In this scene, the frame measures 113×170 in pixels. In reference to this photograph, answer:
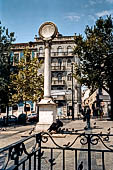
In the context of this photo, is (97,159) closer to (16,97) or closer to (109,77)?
(16,97)

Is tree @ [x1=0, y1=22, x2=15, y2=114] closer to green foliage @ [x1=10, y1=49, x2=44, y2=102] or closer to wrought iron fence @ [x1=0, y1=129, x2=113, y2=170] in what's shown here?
green foliage @ [x1=10, y1=49, x2=44, y2=102]

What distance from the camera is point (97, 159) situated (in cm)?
563

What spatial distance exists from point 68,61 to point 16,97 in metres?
23.0

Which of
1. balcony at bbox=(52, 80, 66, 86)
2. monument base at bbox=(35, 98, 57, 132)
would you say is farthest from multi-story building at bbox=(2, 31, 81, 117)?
monument base at bbox=(35, 98, 57, 132)

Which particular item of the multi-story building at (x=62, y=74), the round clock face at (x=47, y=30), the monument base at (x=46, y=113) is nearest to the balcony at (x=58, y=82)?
the multi-story building at (x=62, y=74)

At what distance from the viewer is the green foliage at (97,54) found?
23.4 meters

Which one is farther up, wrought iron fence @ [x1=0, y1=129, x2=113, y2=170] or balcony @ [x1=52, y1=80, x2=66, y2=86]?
balcony @ [x1=52, y1=80, x2=66, y2=86]

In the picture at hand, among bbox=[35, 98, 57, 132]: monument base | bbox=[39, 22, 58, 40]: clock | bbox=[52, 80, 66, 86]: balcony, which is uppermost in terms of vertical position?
bbox=[39, 22, 58, 40]: clock

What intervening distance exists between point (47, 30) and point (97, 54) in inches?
455

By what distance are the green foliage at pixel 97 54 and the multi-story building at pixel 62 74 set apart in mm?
15630

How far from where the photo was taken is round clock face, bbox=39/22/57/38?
44.4ft

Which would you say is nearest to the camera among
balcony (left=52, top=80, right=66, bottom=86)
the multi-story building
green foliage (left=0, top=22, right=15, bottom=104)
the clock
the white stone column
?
the white stone column

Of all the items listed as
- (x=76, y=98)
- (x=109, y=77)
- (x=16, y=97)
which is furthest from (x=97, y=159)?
(x=76, y=98)

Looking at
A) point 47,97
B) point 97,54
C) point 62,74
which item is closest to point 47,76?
point 47,97
